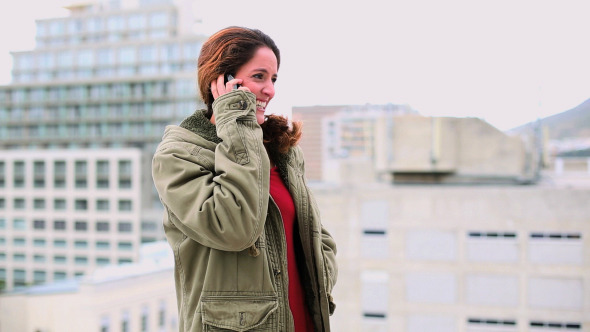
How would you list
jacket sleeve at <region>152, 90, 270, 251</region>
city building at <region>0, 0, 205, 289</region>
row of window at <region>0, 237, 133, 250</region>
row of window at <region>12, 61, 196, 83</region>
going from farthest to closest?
row of window at <region>12, 61, 196, 83</region>, city building at <region>0, 0, 205, 289</region>, row of window at <region>0, 237, 133, 250</region>, jacket sleeve at <region>152, 90, 270, 251</region>

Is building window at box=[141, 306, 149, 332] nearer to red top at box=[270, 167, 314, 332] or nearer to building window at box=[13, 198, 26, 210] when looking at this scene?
red top at box=[270, 167, 314, 332]

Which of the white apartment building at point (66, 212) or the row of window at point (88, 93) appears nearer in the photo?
the white apartment building at point (66, 212)

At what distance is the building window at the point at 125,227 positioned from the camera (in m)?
25.5

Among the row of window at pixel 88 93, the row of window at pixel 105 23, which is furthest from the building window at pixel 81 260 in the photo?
the row of window at pixel 105 23

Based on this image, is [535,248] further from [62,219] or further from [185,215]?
[62,219]

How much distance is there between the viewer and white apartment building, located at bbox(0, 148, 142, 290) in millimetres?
25781

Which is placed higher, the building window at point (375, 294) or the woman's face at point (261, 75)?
the woman's face at point (261, 75)

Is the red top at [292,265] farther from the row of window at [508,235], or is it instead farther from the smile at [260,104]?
the row of window at [508,235]

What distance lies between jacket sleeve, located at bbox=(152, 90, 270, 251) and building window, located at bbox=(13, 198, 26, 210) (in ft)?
98.4

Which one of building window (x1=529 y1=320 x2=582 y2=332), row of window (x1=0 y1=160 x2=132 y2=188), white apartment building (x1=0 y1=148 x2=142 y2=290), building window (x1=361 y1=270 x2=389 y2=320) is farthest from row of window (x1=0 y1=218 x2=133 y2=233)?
building window (x1=529 y1=320 x2=582 y2=332)

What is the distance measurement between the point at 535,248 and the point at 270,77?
32.5ft

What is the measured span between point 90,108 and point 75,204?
211 inches

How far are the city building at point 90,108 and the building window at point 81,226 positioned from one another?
16 centimetres

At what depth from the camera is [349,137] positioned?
24250 mm
